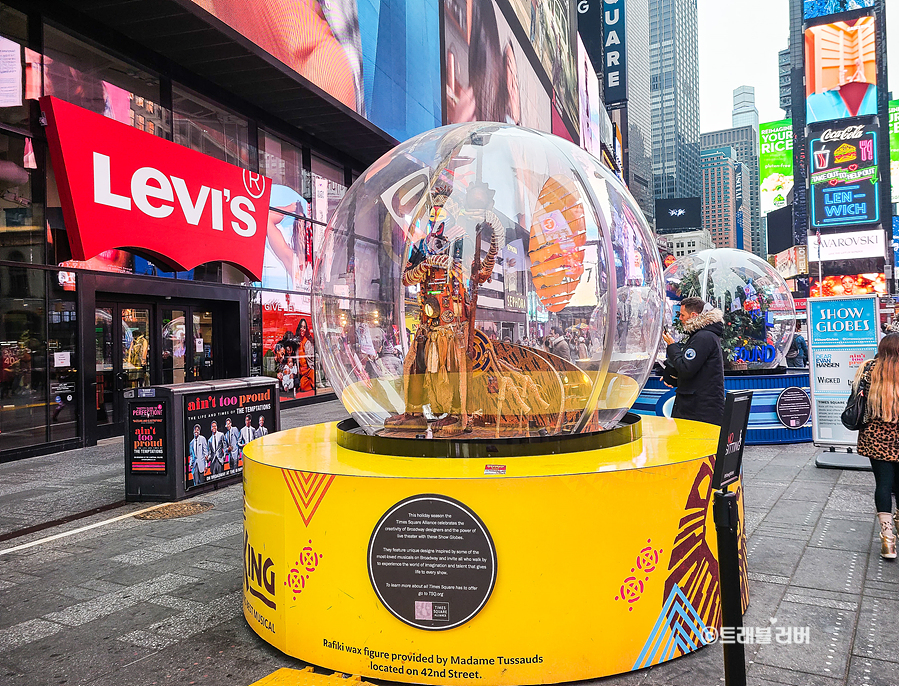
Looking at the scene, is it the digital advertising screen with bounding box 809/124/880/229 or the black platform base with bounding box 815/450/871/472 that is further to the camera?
the digital advertising screen with bounding box 809/124/880/229

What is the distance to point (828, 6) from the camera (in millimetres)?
22812

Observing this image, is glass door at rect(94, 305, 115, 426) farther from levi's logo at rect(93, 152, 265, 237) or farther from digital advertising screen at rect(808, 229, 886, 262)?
digital advertising screen at rect(808, 229, 886, 262)

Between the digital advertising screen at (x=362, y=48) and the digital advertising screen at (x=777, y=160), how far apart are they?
226ft

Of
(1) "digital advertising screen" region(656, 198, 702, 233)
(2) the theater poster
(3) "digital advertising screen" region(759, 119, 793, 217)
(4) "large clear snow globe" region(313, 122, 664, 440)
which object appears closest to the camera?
(4) "large clear snow globe" region(313, 122, 664, 440)

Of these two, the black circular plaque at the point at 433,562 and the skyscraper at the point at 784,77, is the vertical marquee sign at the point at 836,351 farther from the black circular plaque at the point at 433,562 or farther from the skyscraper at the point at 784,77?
the skyscraper at the point at 784,77

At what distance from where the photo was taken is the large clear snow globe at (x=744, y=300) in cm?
1209

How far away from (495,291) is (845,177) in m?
24.6

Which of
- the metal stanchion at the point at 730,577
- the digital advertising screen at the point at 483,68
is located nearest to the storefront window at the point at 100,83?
the metal stanchion at the point at 730,577

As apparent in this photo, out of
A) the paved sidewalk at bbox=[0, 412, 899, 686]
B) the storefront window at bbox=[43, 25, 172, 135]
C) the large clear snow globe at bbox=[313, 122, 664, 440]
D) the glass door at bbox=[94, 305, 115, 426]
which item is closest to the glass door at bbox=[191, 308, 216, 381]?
the glass door at bbox=[94, 305, 115, 426]

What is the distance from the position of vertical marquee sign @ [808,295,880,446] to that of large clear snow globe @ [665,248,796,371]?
2791 millimetres

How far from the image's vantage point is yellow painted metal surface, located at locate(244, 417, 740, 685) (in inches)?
117

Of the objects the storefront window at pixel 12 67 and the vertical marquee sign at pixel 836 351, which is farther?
the storefront window at pixel 12 67

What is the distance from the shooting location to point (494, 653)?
296 cm

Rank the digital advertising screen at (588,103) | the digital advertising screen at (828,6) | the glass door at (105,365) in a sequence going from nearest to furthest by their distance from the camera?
the glass door at (105,365) < the digital advertising screen at (828,6) < the digital advertising screen at (588,103)
